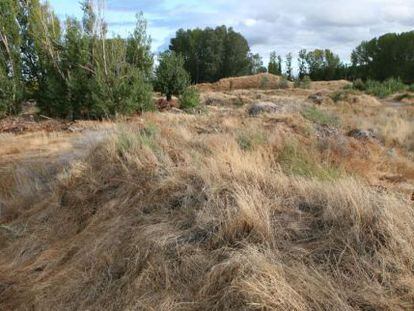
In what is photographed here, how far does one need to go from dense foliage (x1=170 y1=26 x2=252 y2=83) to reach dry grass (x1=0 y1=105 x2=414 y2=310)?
60.2 m

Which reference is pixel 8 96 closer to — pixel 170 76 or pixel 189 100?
pixel 170 76

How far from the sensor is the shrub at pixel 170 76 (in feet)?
65.1

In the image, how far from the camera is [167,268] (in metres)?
3.84

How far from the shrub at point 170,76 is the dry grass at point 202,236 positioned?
13.6m

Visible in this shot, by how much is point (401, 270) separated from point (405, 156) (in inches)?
322

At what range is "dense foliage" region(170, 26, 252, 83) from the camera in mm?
65312

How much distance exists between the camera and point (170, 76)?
19.9 meters

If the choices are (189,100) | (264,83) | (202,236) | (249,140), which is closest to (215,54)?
(264,83)

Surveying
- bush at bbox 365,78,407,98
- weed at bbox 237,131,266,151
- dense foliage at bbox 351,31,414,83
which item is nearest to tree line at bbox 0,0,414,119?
weed at bbox 237,131,266,151

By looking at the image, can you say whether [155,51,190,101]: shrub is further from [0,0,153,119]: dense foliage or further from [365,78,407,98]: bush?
[365,78,407,98]: bush

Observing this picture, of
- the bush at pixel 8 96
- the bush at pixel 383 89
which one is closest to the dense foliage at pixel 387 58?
the bush at pixel 383 89

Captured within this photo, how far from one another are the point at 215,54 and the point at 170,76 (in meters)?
46.8

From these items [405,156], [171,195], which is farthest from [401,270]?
[405,156]

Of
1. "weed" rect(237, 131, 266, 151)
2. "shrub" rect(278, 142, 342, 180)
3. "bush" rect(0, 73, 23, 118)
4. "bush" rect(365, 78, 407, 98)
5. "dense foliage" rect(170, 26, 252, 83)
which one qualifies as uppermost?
"dense foliage" rect(170, 26, 252, 83)
